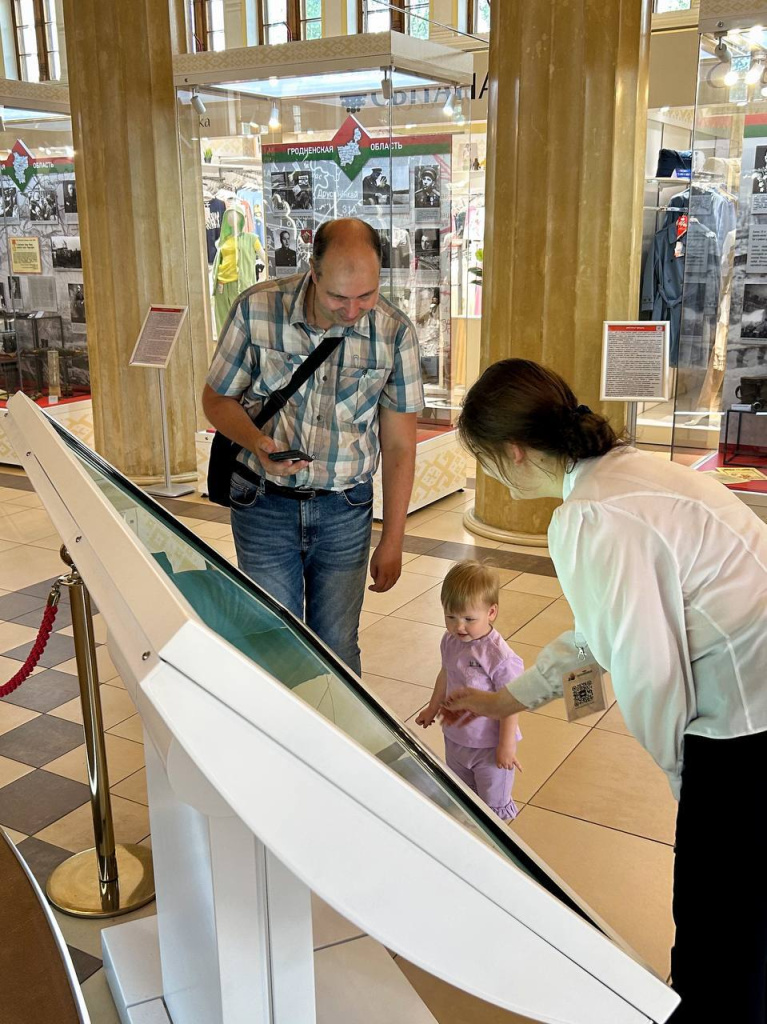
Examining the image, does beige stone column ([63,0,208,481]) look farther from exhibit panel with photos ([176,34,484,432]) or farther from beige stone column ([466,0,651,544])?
beige stone column ([466,0,651,544])

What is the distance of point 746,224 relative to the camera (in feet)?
18.1

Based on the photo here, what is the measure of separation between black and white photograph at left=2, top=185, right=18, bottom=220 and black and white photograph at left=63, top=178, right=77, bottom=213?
530 millimetres

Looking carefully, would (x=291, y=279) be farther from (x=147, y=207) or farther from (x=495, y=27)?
(x=147, y=207)

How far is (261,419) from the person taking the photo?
285 centimetres

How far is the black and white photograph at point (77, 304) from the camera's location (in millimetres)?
9398

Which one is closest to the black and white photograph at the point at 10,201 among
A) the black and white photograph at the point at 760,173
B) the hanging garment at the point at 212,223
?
the hanging garment at the point at 212,223

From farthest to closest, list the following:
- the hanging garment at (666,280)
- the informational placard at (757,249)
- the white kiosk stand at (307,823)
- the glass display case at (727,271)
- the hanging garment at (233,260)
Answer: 1. the hanging garment at (666,280)
2. the hanging garment at (233,260)
3. the informational placard at (757,249)
4. the glass display case at (727,271)
5. the white kiosk stand at (307,823)

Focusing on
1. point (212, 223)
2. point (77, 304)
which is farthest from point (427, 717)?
point (77, 304)

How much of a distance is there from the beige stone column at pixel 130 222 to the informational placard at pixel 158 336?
35 centimetres

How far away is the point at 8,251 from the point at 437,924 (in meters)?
9.77

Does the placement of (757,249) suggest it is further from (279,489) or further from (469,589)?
(279,489)

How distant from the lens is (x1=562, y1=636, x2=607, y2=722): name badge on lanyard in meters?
2.14

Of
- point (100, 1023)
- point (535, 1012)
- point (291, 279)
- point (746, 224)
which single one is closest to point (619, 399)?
point (746, 224)

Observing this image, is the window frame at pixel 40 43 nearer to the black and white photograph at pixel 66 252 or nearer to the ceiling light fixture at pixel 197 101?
the black and white photograph at pixel 66 252
